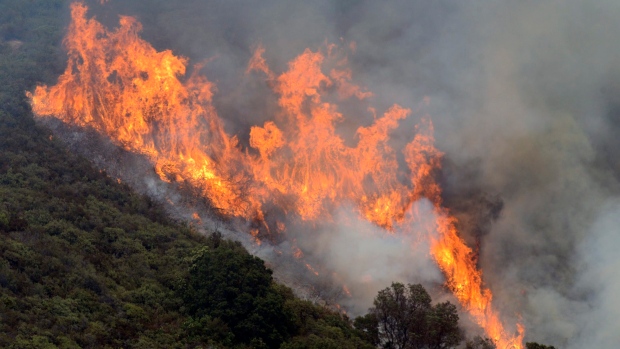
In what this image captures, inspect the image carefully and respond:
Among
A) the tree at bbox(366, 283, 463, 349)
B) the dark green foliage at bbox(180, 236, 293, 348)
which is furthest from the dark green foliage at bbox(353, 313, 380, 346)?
the dark green foliage at bbox(180, 236, 293, 348)

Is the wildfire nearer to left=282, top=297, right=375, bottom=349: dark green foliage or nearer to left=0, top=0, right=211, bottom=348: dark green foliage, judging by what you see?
left=0, top=0, right=211, bottom=348: dark green foliage

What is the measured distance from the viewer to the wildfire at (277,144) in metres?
46.6

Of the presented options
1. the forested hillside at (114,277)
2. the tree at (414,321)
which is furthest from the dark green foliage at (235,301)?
the tree at (414,321)

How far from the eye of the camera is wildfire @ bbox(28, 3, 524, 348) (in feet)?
153

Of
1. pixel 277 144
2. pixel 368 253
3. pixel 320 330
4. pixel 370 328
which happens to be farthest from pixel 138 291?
pixel 277 144

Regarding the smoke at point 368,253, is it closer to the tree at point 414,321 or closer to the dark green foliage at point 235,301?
the tree at point 414,321

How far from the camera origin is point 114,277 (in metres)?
35.9

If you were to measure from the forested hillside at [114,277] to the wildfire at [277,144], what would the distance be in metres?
5.32

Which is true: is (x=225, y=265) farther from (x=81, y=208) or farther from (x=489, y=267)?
(x=489, y=267)

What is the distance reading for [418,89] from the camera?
53.1 meters

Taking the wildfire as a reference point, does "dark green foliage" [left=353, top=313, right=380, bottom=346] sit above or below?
below

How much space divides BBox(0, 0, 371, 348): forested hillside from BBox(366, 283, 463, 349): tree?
178 cm

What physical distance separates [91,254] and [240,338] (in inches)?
429

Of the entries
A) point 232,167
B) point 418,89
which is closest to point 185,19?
point 232,167
